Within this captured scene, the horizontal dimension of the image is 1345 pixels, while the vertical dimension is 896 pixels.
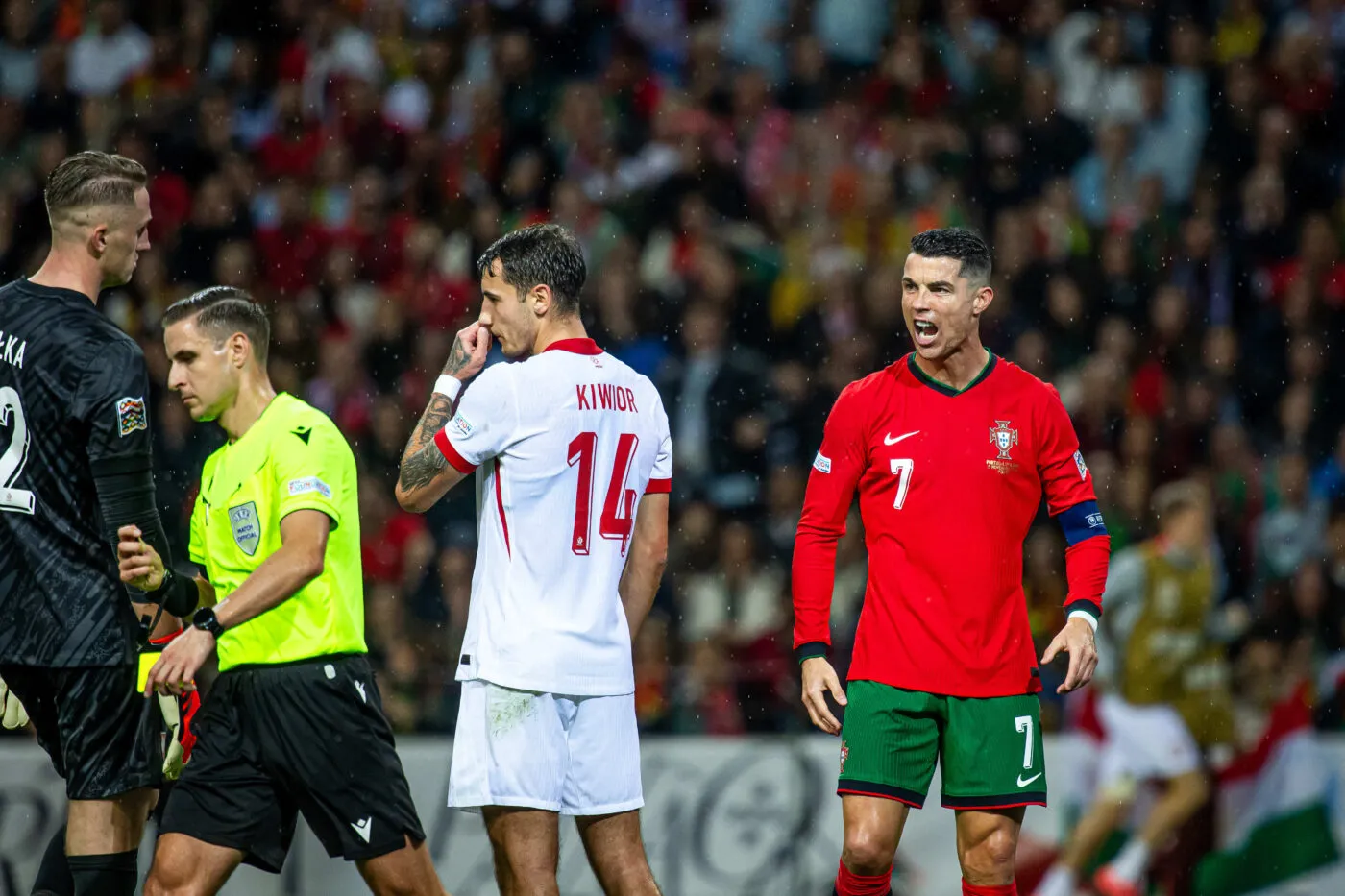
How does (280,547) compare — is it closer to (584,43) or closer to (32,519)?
(32,519)

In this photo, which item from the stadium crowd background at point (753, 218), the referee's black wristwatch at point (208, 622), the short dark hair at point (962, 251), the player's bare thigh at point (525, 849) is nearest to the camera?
the player's bare thigh at point (525, 849)

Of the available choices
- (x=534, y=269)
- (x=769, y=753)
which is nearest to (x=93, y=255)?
(x=534, y=269)

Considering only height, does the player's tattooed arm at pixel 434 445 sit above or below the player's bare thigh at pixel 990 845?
above

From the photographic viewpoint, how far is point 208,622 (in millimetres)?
4680

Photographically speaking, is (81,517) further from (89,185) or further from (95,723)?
(89,185)

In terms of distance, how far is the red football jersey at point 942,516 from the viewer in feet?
16.1

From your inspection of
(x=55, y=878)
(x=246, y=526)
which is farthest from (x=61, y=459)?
(x=55, y=878)

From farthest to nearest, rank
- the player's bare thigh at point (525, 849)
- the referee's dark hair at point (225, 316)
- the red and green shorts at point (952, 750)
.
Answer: the referee's dark hair at point (225, 316)
the red and green shorts at point (952, 750)
the player's bare thigh at point (525, 849)

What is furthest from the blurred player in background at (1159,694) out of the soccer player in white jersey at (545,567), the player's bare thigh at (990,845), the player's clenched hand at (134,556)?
the player's clenched hand at (134,556)

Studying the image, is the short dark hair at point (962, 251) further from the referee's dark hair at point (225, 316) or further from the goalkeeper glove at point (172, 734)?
the goalkeeper glove at point (172, 734)

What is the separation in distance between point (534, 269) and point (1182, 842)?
5785 millimetres

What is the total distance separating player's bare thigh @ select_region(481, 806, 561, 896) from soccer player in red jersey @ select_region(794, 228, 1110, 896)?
860 millimetres

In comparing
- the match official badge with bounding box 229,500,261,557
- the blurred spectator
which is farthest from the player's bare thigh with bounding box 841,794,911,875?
the blurred spectator

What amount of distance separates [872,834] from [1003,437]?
1.20m
